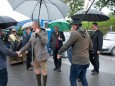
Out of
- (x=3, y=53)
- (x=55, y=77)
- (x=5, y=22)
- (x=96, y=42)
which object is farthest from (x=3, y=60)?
(x=96, y=42)

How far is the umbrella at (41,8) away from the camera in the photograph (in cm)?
673

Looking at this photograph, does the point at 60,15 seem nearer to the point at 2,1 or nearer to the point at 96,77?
the point at 96,77

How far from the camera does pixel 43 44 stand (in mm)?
6238

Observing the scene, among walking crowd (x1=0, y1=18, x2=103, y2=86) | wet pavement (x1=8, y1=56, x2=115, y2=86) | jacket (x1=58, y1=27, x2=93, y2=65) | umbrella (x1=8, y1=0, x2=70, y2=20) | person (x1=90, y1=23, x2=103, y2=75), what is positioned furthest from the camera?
person (x1=90, y1=23, x2=103, y2=75)

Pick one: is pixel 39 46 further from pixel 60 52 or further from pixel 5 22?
pixel 5 22

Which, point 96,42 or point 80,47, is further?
point 96,42

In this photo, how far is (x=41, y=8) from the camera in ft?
23.2

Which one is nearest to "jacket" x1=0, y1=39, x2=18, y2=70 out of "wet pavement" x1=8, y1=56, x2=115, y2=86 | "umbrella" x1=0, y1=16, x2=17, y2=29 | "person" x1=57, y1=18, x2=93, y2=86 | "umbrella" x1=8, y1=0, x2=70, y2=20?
"umbrella" x1=0, y1=16, x2=17, y2=29

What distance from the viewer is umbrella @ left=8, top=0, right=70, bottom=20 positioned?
673cm

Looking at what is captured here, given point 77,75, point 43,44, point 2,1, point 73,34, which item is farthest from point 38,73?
point 2,1

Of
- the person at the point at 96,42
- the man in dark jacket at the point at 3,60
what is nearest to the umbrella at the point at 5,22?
the man in dark jacket at the point at 3,60

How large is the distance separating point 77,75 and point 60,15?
216 centimetres

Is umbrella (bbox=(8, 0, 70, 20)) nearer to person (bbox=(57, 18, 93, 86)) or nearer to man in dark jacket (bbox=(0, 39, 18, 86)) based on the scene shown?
person (bbox=(57, 18, 93, 86))

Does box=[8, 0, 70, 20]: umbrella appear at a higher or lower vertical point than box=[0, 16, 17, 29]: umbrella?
higher
